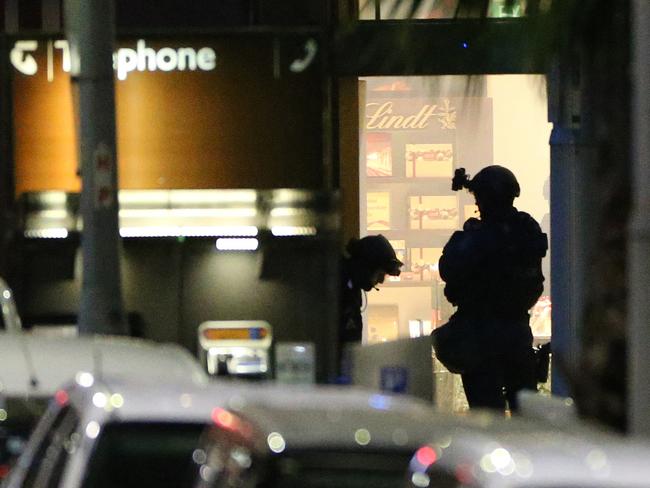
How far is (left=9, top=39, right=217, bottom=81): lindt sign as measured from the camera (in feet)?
49.2

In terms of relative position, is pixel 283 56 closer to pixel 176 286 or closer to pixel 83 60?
pixel 176 286

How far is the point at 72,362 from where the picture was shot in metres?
7.39

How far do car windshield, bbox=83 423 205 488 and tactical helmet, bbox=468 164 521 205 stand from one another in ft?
16.2

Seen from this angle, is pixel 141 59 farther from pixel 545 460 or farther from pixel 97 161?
pixel 545 460

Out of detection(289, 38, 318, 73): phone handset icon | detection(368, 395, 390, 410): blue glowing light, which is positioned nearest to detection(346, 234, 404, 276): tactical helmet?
detection(289, 38, 318, 73): phone handset icon

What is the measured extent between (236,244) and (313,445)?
34.0 feet

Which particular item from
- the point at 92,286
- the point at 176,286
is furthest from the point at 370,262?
the point at 92,286

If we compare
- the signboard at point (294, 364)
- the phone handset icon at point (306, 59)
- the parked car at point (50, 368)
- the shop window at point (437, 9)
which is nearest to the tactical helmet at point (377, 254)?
the phone handset icon at point (306, 59)

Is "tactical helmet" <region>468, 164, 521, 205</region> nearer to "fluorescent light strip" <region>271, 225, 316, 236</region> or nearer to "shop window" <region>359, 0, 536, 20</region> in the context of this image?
"fluorescent light strip" <region>271, 225, 316, 236</region>

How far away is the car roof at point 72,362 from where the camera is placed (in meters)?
7.02

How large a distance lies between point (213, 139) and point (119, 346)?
7.56 meters

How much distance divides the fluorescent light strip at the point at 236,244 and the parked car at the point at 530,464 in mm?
10712

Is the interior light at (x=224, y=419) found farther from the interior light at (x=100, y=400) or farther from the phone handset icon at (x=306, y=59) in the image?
the phone handset icon at (x=306, y=59)

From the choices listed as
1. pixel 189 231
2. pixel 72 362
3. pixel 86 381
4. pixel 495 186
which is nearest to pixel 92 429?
pixel 86 381
